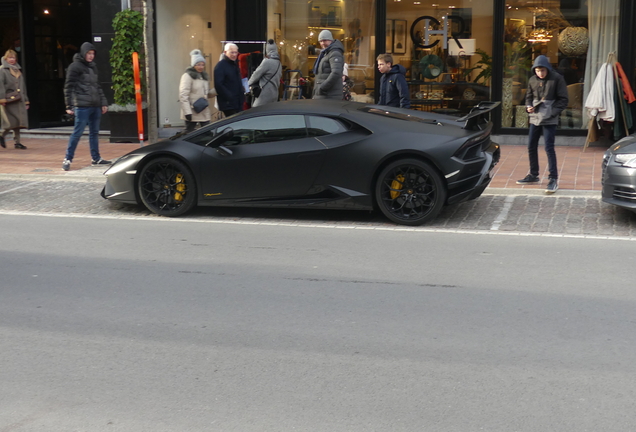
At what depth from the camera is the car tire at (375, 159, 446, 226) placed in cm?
871

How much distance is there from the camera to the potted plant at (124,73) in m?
15.8

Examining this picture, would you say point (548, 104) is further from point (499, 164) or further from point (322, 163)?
point (322, 163)

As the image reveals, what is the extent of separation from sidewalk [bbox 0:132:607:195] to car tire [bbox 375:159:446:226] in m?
2.04

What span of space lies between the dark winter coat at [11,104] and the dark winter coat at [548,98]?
9.97 m

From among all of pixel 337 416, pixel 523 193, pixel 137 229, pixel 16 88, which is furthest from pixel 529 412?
pixel 16 88

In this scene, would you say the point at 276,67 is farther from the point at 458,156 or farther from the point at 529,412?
the point at 529,412

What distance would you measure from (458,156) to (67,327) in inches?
184

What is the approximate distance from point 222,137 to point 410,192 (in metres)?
2.21

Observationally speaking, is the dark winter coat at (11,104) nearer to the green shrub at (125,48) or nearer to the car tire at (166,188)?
the green shrub at (125,48)

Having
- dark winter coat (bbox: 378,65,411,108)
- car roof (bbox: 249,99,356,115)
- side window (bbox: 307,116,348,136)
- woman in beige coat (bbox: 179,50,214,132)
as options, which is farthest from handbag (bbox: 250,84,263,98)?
side window (bbox: 307,116,348,136)

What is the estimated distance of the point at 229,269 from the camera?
7.03 m

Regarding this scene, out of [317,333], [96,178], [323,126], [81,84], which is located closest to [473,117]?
[323,126]

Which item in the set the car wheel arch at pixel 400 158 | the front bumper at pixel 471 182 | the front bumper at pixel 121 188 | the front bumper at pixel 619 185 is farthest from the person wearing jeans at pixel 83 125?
the front bumper at pixel 619 185

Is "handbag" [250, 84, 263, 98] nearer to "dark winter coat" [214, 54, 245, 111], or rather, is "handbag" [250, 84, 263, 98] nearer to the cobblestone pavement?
"dark winter coat" [214, 54, 245, 111]
